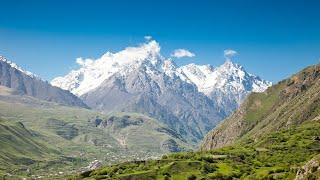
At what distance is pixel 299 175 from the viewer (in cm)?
16062

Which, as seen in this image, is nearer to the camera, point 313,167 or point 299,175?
point 313,167

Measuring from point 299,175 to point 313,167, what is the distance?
1240cm

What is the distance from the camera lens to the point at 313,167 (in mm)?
149000
